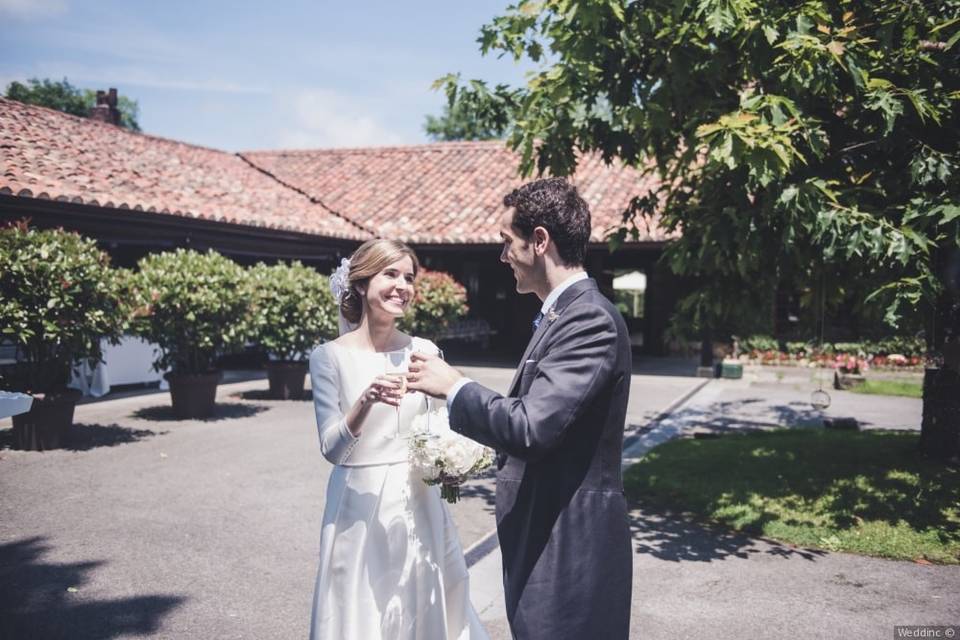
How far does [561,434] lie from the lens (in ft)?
6.39

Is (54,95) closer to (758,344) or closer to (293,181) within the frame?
(293,181)

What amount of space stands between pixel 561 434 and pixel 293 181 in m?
21.5

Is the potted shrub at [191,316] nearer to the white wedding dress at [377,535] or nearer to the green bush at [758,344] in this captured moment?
the white wedding dress at [377,535]

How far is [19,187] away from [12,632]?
8.29m

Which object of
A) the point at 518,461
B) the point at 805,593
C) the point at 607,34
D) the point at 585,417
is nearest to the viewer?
the point at 585,417

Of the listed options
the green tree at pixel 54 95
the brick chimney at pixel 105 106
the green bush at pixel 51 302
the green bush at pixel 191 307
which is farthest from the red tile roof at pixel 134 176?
the green tree at pixel 54 95

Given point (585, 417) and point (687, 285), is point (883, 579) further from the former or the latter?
point (687, 285)

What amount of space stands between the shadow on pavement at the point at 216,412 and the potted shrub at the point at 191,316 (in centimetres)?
17

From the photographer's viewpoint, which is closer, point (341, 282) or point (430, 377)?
point (430, 377)

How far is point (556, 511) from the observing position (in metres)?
2.13

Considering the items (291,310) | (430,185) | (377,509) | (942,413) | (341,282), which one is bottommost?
(377,509)

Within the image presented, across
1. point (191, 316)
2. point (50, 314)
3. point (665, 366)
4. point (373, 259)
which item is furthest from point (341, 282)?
point (665, 366)

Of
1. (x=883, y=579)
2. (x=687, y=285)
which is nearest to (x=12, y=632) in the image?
(x=883, y=579)

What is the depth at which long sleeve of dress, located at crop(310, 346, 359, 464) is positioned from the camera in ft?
9.14
